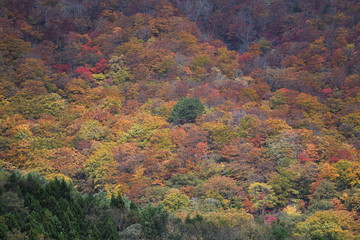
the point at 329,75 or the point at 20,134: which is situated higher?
the point at 329,75

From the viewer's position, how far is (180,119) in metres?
59.3

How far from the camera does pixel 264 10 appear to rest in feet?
299

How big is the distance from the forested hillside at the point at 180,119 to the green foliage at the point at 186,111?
184 millimetres

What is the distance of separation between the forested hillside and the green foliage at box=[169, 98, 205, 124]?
0.18 metres

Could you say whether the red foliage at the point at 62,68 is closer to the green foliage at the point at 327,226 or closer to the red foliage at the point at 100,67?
the red foliage at the point at 100,67

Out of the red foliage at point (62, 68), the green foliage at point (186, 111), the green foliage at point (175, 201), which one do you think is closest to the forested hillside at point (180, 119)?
the green foliage at point (175, 201)

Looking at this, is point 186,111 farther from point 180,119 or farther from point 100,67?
point 100,67

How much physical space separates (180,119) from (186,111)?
3.12ft

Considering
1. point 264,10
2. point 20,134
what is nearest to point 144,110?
point 20,134

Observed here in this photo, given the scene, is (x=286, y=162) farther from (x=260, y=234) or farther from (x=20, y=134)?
(x=20, y=134)

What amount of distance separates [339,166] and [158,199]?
45.5ft

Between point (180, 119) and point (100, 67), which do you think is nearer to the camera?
point (180, 119)

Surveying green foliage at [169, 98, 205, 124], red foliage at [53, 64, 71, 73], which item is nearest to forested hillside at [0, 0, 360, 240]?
green foliage at [169, 98, 205, 124]

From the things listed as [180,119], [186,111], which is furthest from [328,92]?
[180,119]
